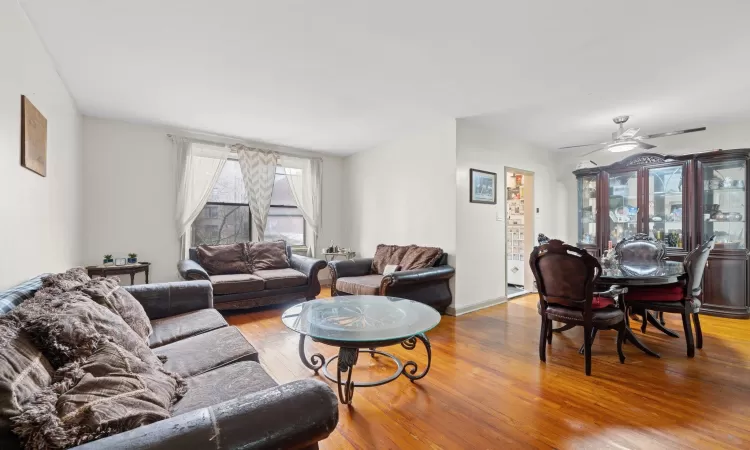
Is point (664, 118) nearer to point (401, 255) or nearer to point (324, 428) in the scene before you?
point (401, 255)

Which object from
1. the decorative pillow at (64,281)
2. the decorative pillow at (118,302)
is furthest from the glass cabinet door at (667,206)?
the decorative pillow at (64,281)

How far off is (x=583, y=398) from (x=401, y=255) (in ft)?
8.67

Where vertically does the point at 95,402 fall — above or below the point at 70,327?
below

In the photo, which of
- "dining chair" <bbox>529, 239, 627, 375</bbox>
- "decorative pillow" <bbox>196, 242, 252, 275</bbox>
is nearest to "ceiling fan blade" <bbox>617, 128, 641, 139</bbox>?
"dining chair" <bbox>529, 239, 627, 375</bbox>

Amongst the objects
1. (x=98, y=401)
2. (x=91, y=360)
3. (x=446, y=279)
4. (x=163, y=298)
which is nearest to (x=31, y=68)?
(x=163, y=298)

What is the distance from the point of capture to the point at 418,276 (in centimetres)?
372

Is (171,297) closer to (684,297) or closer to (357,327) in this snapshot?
(357,327)

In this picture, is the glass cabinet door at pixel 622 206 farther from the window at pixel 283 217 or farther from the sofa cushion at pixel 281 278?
the window at pixel 283 217

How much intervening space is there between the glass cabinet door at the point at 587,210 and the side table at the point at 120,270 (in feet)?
20.6

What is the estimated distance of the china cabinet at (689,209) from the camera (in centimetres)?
401

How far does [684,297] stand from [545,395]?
1.72 metres

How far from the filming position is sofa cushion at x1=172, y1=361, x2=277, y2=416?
1.32 meters

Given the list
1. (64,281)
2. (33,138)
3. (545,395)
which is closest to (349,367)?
(545,395)

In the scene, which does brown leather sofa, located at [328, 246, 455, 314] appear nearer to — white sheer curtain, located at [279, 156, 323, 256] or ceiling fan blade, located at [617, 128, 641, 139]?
white sheer curtain, located at [279, 156, 323, 256]
